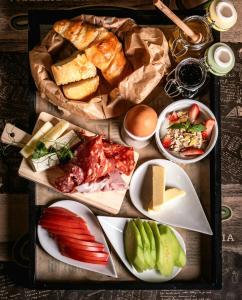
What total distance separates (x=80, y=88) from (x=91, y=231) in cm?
53

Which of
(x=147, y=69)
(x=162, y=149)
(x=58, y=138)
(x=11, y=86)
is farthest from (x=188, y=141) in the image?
(x=11, y=86)

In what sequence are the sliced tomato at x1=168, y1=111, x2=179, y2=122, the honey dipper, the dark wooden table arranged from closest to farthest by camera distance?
the honey dipper < the sliced tomato at x1=168, y1=111, x2=179, y2=122 < the dark wooden table

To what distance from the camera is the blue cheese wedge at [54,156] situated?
5.79ft

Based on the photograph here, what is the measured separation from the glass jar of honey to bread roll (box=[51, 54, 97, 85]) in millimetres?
323

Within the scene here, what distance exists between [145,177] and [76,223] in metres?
0.31

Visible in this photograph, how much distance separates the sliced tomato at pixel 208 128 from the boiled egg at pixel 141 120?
0.72 feet

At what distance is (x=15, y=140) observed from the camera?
72.7 inches

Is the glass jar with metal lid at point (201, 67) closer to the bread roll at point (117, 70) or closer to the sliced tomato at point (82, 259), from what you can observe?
the bread roll at point (117, 70)

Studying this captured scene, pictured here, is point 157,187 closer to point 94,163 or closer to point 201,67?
point 94,163

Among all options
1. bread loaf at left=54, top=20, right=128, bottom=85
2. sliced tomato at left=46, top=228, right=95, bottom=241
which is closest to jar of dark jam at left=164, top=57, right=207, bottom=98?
bread loaf at left=54, top=20, right=128, bottom=85

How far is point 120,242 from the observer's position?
1.84 metres

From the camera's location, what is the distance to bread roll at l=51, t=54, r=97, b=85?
→ 1.71 metres

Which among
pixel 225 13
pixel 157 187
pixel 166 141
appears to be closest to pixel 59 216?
pixel 157 187

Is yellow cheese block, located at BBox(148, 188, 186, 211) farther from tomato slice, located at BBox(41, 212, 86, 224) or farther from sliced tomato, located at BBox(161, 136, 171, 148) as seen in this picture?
tomato slice, located at BBox(41, 212, 86, 224)
